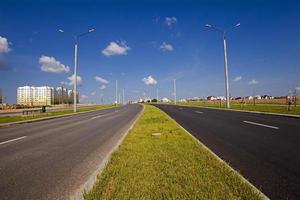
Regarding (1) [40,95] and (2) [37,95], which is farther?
(1) [40,95]

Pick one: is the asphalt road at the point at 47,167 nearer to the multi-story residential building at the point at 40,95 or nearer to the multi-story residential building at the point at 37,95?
the multi-story residential building at the point at 40,95

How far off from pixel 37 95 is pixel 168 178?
11861 centimetres

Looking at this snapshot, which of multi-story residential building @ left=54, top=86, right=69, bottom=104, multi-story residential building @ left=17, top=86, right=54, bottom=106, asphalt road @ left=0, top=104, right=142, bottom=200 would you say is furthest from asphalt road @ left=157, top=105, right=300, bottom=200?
multi-story residential building @ left=54, top=86, right=69, bottom=104

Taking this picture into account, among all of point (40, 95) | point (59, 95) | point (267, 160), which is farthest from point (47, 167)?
point (59, 95)

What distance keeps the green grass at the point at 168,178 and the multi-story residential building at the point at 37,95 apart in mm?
112023

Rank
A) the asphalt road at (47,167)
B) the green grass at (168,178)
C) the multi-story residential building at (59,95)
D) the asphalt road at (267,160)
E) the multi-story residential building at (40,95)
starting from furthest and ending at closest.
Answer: the multi-story residential building at (59,95)
the multi-story residential building at (40,95)
the asphalt road at (47,167)
the asphalt road at (267,160)
the green grass at (168,178)

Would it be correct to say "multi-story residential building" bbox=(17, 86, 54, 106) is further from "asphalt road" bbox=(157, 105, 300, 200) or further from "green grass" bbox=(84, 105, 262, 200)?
"green grass" bbox=(84, 105, 262, 200)

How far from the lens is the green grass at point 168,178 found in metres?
3.81

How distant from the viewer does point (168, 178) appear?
14.9 ft

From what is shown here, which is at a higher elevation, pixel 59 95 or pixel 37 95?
pixel 59 95

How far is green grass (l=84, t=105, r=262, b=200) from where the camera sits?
3811 mm

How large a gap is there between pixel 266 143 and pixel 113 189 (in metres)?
A: 6.09

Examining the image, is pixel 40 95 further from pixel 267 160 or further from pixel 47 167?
pixel 267 160

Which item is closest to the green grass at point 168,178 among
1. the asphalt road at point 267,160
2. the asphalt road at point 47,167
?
the asphalt road at point 267,160
